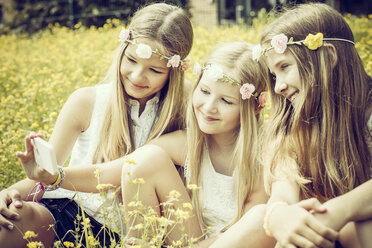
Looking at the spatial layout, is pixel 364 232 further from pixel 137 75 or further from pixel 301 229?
pixel 137 75

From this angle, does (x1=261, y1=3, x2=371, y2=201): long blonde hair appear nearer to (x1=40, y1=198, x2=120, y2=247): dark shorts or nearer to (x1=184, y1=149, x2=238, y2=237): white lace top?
(x1=184, y1=149, x2=238, y2=237): white lace top

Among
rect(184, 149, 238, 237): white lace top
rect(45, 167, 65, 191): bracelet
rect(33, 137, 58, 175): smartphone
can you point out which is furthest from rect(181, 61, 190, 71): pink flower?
rect(33, 137, 58, 175): smartphone

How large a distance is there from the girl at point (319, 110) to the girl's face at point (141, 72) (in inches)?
28.3

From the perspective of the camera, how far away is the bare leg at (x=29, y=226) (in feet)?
6.88

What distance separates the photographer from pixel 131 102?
8.96ft

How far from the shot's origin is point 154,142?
247 cm

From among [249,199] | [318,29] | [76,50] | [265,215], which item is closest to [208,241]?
[249,199]

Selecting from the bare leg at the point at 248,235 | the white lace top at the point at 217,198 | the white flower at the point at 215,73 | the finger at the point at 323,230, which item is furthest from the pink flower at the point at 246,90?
the finger at the point at 323,230

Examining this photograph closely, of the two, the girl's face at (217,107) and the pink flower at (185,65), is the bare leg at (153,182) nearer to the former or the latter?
the girl's face at (217,107)

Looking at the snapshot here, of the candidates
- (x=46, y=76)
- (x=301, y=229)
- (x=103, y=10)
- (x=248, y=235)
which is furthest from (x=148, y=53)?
(x=103, y=10)

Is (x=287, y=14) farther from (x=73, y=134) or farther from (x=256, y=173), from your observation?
(x=73, y=134)

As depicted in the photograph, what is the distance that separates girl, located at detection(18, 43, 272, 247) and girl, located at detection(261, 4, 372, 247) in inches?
8.8

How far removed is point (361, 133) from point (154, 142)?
3.34 feet

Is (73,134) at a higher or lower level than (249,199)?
higher
